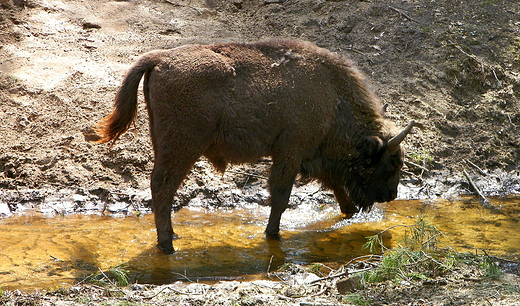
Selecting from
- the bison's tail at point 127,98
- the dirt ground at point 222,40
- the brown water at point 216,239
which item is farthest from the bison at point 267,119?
the dirt ground at point 222,40

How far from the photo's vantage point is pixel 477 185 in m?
7.63

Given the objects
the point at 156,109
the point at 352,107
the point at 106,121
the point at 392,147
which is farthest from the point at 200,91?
the point at 392,147

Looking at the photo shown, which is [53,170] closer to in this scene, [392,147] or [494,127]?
[392,147]

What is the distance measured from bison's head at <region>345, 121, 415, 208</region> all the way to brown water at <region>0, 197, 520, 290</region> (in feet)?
1.23

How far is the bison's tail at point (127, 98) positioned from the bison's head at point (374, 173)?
8.32 feet

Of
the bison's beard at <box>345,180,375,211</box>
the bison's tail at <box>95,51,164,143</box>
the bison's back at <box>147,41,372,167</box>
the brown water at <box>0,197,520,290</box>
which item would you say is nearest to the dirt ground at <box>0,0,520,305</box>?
the brown water at <box>0,197,520,290</box>

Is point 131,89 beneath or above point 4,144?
above

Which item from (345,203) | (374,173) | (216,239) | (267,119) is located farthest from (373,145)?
(216,239)

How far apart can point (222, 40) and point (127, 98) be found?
13.0 ft

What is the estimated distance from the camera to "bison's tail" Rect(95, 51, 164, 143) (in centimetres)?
548

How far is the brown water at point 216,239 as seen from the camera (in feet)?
16.4

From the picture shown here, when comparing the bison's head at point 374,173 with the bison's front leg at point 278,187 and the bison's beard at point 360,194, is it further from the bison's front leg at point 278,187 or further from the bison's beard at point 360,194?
the bison's front leg at point 278,187

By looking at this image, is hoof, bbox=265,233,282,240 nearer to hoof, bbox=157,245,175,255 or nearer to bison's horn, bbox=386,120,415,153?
hoof, bbox=157,245,175,255

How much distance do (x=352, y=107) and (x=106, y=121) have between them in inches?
106
